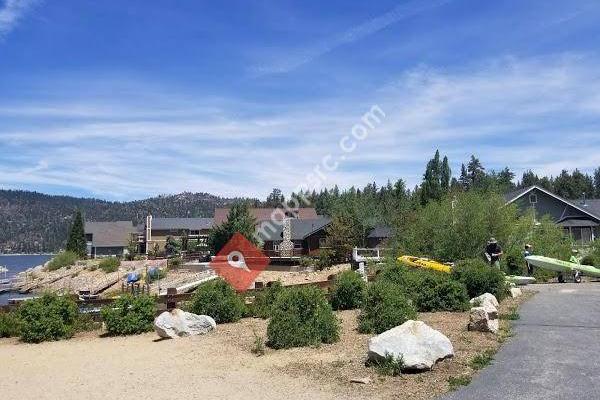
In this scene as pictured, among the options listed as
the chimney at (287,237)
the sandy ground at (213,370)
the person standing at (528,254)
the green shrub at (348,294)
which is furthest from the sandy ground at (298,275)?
the sandy ground at (213,370)

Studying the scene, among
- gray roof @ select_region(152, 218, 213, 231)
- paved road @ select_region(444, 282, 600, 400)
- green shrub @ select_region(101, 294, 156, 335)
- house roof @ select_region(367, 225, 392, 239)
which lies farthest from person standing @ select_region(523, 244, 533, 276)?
gray roof @ select_region(152, 218, 213, 231)

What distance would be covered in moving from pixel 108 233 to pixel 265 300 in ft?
283

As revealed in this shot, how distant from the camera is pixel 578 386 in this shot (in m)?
6.93

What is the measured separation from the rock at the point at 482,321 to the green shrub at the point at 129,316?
23.9 ft

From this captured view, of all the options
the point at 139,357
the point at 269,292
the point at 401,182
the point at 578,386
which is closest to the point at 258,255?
the point at 401,182

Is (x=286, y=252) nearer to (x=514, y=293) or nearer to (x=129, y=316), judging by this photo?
(x=514, y=293)

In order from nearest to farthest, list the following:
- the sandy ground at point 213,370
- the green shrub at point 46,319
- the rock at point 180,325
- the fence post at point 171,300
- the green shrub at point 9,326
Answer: the sandy ground at point 213,370, the rock at point 180,325, the green shrub at point 46,319, the green shrub at point 9,326, the fence post at point 171,300

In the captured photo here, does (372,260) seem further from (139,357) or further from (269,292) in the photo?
(139,357)

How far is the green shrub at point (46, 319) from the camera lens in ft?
41.0

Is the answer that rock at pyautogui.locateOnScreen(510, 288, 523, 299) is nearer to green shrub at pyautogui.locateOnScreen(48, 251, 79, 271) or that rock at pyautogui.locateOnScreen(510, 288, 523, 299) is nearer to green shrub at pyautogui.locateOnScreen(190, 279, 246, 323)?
green shrub at pyautogui.locateOnScreen(190, 279, 246, 323)

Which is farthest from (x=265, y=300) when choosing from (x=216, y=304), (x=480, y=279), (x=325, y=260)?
(x=325, y=260)

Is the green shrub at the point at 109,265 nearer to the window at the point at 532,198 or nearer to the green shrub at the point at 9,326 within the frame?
the window at the point at 532,198

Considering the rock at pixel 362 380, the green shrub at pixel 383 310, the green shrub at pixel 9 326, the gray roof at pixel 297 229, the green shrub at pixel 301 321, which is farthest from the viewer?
the gray roof at pixel 297 229

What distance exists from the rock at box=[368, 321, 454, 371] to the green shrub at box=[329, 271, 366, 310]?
676 cm
